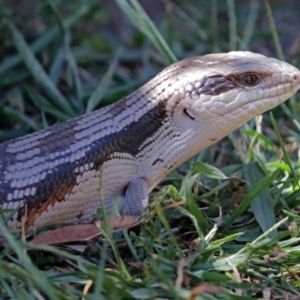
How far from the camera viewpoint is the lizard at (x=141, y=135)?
11.9 ft

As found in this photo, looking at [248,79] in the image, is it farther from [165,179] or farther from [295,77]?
[165,179]

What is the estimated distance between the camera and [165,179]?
434 cm

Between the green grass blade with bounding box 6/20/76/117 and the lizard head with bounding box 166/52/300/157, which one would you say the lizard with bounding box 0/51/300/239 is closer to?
the lizard head with bounding box 166/52/300/157

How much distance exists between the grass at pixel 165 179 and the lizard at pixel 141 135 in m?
0.18

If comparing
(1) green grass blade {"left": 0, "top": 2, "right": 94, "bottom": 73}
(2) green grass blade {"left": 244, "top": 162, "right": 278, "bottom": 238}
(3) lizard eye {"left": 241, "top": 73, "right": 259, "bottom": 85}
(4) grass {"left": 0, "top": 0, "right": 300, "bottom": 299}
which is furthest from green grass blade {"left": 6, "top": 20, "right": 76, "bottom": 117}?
(2) green grass blade {"left": 244, "top": 162, "right": 278, "bottom": 238}

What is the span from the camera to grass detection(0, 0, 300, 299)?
2.99 m

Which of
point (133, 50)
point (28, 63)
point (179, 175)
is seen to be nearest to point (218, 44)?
point (133, 50)

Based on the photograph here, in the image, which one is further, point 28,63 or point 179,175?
point 28,63

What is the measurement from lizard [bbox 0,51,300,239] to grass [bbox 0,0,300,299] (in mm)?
179

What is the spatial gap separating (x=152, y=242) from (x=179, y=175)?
1.12 m

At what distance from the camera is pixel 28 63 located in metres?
5.59

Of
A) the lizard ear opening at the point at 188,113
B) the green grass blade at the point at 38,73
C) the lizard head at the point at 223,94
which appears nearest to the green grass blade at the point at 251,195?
the lizard head at the point at 223,94

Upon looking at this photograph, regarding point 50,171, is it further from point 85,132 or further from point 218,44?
point 218,44

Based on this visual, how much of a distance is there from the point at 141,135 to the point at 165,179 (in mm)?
584
